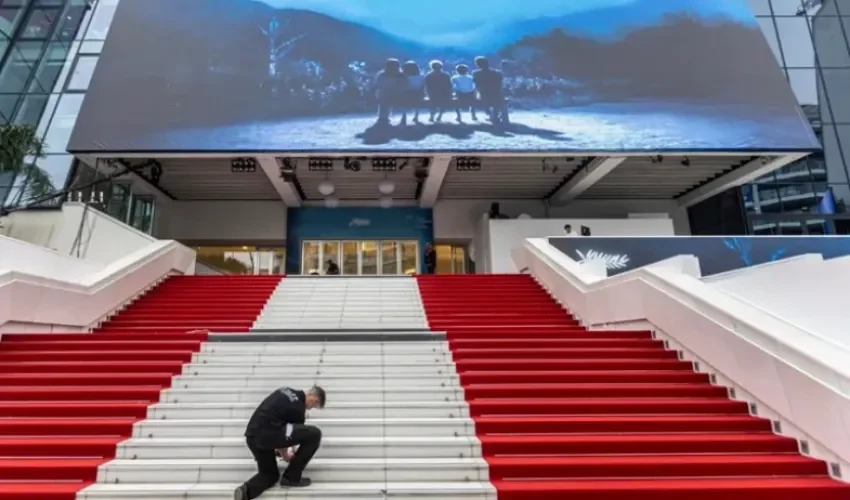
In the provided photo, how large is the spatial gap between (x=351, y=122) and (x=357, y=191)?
4104 millimetres

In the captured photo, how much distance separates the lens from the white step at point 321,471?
3.48m

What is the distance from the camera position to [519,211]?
17.7m

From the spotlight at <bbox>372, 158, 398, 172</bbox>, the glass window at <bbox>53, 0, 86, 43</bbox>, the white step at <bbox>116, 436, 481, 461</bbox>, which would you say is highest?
the glass window at <bbox>53, 0, 86, 43</bbox>

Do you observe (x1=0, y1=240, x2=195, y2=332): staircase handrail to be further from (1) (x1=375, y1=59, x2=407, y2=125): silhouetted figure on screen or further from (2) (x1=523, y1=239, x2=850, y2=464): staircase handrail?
(2) (x1=523, y1=239, x2=850, y2=464): staircase handrail

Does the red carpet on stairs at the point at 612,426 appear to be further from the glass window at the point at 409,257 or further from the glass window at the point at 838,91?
the glass window at the point at 838,91

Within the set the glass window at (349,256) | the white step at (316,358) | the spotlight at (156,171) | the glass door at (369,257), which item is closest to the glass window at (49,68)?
the spotlight at (156,171)

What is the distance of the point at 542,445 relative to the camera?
376 centimetres

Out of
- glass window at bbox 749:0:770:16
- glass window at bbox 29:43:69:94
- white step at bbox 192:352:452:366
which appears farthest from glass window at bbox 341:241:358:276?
glass window at bbox 749:0:770:16

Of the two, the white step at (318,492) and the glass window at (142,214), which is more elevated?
the glass window at (142,214)

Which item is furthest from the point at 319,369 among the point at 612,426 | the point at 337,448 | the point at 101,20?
the point at 101,20

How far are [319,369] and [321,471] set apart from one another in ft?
5.99

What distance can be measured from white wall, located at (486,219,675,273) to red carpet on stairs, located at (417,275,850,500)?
842 centimetres

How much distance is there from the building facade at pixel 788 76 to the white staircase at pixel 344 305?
1121cm

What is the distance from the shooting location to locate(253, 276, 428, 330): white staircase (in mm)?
7316
